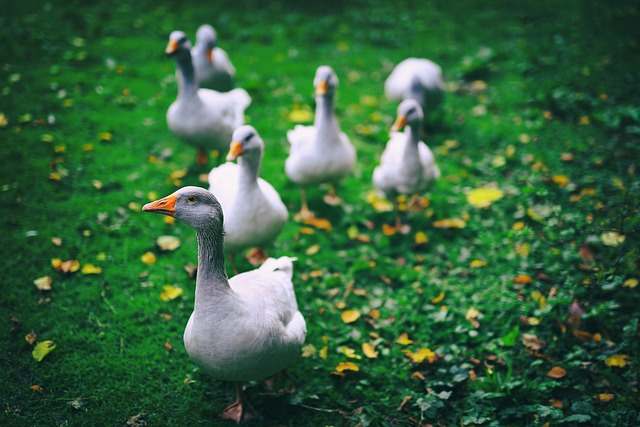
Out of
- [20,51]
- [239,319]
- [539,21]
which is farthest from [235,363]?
[539,21]

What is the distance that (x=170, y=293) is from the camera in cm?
388

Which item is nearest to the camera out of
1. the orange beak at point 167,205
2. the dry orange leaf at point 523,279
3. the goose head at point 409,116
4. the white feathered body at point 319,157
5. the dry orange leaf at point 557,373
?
the orange beak at point 167,205

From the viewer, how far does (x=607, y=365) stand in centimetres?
337

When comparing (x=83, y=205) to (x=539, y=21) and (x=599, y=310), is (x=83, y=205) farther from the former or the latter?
(x=539, y=21)

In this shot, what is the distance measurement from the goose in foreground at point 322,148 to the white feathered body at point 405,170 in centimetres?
41

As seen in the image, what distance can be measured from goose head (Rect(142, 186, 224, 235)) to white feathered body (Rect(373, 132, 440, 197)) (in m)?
2.42

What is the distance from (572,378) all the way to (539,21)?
7310 mm

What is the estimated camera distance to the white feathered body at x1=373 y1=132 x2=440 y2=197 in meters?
4.67

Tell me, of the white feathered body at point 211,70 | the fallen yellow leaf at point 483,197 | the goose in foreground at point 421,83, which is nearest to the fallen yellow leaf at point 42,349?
the white feathered body at point 211,70

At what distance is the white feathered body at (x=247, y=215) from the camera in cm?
377

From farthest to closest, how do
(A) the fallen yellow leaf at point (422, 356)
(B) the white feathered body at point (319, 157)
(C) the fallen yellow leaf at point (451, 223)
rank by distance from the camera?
(C) the fallen yellow leaf at point (451, 223) < (B) the white feathered body at point (319, 157) < (A) the fallen yellow leaf at point (422, 356)

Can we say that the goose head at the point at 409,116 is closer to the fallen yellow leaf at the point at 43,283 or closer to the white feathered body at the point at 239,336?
the white feathered body at the point at 239,336

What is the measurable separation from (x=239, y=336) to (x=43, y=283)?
6.65 ft

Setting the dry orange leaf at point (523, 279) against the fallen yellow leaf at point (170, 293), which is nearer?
the fallen yellow leaf at point (170, 293)
